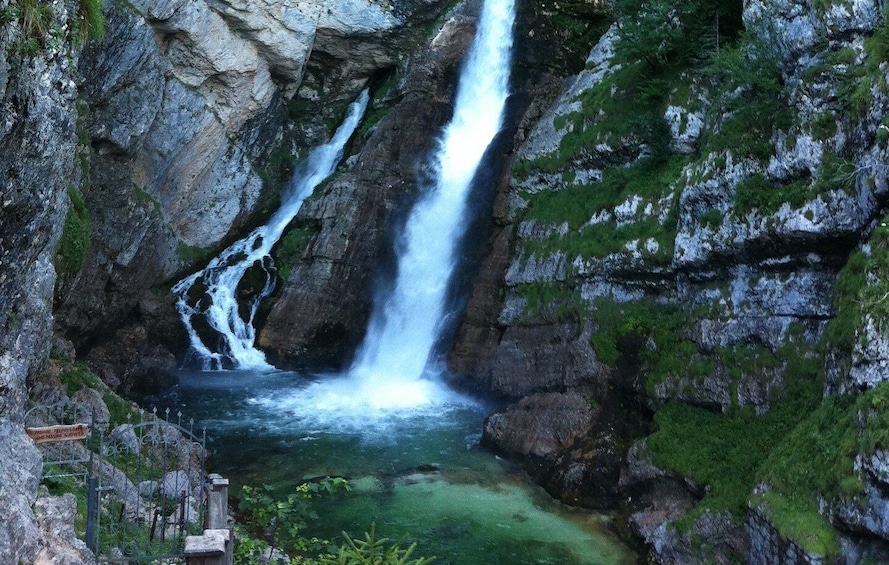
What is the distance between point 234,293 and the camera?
25.6 metres

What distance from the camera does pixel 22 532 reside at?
6641mm

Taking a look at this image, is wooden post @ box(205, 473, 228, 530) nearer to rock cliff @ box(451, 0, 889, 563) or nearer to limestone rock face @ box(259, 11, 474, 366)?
rock cliff @ box(451, 0, 889, 563)

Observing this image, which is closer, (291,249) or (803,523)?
(803,523)

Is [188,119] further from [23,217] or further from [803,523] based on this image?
[803,523]

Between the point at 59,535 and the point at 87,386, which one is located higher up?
the point at 87,386

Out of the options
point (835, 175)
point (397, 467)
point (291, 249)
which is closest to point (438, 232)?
point (291, 249)

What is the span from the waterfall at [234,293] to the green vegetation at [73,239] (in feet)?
21.8

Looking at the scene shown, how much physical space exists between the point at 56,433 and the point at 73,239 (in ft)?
32.8

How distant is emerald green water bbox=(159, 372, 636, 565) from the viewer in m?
13.1

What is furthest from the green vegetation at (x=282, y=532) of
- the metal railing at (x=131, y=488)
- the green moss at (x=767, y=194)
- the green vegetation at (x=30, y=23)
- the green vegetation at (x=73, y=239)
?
the green moss at (x=767, y=194)

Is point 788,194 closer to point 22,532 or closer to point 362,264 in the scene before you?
point 22,532

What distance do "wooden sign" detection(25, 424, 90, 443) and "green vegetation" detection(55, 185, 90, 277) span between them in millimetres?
9037

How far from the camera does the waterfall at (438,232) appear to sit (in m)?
23.8

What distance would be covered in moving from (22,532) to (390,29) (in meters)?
25.5
